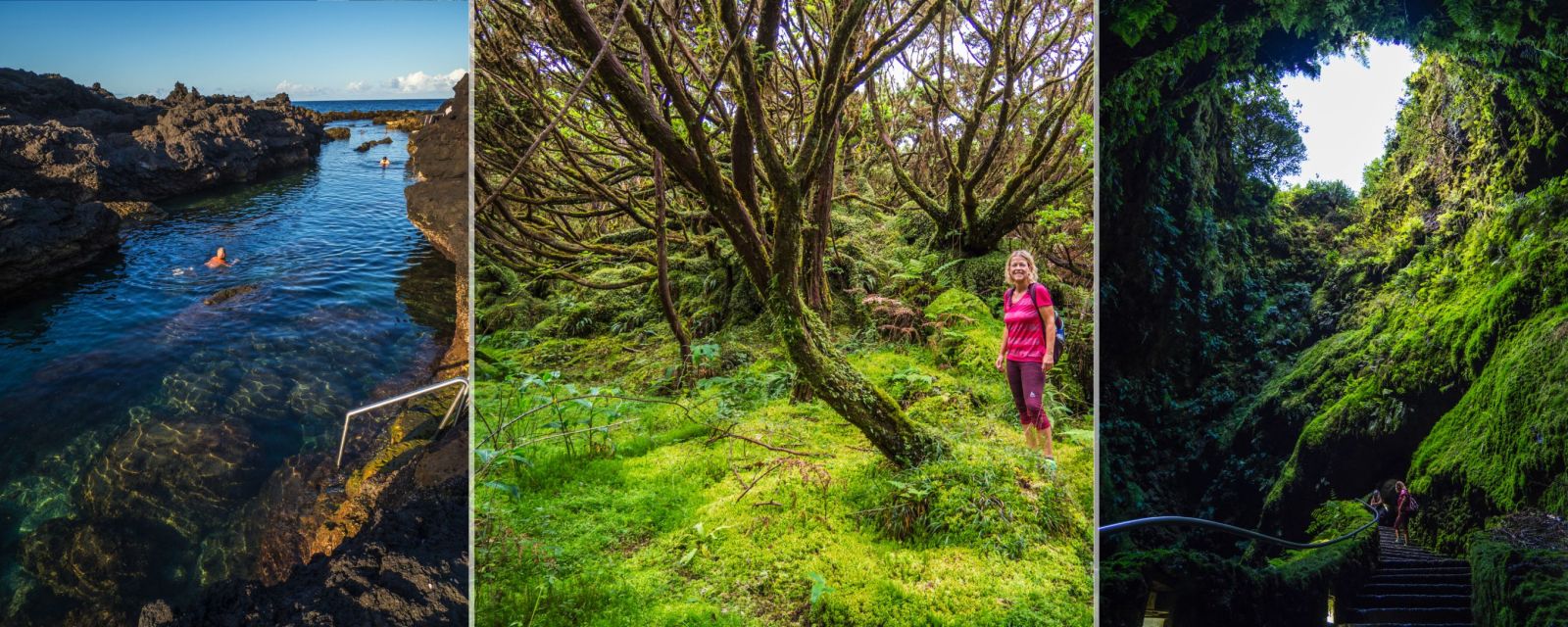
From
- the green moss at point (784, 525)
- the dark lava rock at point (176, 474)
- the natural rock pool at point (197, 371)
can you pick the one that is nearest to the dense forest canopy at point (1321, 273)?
the green moss at point (784, 525)

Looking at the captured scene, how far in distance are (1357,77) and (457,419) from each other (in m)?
2.93

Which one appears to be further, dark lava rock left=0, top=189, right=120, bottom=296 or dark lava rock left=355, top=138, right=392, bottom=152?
dark lava rock left=355, top=138, right=392, bottom=152

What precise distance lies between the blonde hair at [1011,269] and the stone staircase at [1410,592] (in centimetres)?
116

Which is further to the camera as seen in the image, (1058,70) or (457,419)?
(457,419)

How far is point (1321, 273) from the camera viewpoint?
1.34m

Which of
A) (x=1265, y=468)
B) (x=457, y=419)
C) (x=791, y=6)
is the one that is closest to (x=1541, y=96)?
(x=1265, y=468)

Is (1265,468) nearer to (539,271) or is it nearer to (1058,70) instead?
(1058,70)

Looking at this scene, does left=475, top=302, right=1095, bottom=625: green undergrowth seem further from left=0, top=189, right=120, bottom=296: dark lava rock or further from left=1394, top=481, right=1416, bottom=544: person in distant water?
left=0, top=189, right=120, bottom=296: dark lava rock

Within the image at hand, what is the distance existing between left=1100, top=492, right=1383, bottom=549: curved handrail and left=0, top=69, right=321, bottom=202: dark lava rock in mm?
3053

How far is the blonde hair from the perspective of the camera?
4.29 ft

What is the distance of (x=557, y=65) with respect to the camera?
151 cm

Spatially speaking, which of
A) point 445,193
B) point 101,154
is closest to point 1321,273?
point 445,193

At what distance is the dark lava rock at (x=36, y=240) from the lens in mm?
1473

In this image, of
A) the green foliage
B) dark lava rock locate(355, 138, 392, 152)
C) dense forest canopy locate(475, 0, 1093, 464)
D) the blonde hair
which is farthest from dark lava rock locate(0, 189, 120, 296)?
the blonde hair
